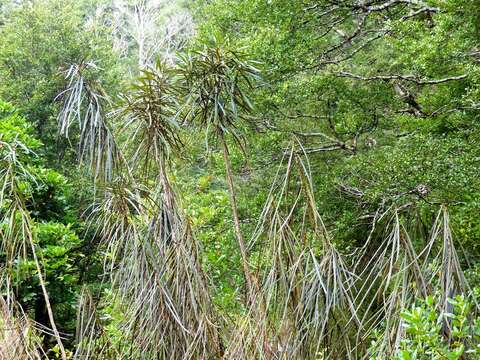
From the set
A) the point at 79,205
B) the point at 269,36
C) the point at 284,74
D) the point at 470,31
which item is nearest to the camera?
the point at 470,31

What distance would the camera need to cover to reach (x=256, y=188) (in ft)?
17.0

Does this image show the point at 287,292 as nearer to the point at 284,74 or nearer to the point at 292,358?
the point at 292,358

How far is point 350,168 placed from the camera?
439cm

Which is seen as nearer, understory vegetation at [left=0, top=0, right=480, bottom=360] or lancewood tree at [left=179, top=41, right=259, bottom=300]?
understory vegetation at [left=0, top=0, right=480, bottom=360]

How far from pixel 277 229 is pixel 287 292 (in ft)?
0.77

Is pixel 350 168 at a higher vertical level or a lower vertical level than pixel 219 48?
lower

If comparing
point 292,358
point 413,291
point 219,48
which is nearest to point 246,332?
point 292,358

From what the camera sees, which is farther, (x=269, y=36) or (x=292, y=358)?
(x=269, y=36)

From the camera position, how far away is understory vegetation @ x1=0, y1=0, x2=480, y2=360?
1653 mm

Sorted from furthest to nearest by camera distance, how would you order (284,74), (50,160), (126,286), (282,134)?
(50,160)
(282,134)
(284,74)
(126,286)

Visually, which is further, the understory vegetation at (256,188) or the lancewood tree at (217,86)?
the lancewood tree at (217,86)

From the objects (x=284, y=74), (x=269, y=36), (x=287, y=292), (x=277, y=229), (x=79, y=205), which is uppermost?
(x=269, y=36)

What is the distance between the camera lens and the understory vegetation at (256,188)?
5.42 ft

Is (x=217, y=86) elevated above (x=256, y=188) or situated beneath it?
elevated above
